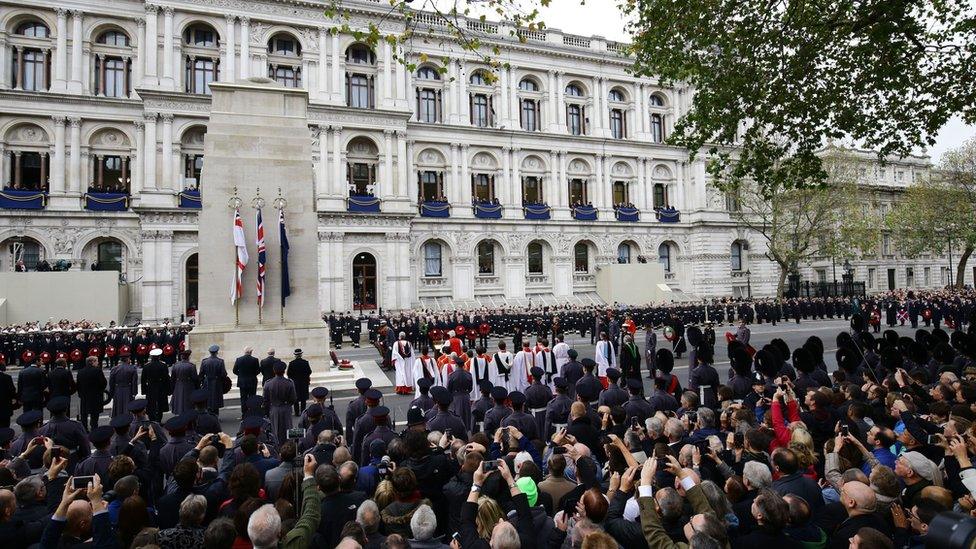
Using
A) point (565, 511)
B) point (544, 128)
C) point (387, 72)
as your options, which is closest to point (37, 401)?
point (565, 511)

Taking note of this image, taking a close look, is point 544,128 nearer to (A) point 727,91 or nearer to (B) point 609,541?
(A) point 727,91

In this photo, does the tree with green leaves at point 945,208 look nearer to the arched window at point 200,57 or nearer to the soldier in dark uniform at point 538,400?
the soldier in dark uniform at point 538,400

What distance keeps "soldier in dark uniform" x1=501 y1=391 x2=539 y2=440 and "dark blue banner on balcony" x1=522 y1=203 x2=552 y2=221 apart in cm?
3569

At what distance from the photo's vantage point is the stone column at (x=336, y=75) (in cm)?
3709

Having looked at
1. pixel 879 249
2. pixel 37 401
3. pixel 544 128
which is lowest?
pixel 37 401

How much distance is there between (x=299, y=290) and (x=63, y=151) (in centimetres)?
2742

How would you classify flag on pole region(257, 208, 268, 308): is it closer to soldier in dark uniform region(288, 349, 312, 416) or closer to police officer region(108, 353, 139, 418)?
soldier in dark uniform region(288, 349, 312, 416)

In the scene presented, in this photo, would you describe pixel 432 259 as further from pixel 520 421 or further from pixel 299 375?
pixel 520 421

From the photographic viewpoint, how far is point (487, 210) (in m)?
41.2

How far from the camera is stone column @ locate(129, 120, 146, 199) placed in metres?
33.4

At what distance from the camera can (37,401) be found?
10.3m

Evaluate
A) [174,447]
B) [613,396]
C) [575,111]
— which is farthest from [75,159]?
[613,396]

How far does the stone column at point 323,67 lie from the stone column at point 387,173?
466 centimetres

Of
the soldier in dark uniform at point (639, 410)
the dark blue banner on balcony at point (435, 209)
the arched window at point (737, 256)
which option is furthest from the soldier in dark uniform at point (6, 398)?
the arched window at point (737, 256)
